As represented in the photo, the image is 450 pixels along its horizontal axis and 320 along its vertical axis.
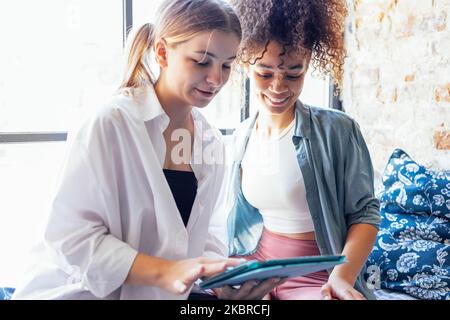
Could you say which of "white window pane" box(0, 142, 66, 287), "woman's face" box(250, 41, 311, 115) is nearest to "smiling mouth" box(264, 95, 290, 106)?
"woman's face" box(250, 41, 311, 115)

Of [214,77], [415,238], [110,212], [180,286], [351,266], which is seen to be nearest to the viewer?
[180,286]

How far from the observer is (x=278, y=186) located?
5.31 feet

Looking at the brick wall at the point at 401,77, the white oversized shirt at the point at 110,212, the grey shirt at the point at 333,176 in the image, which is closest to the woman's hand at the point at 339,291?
the grey shirt at the point at 333,176

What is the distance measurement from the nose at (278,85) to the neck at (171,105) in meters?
0.27

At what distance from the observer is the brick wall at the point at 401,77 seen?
7.84 ft

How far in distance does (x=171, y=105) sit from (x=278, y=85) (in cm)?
34

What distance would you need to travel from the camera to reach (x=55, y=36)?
2.59 metres

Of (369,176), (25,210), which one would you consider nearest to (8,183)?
(25,210)

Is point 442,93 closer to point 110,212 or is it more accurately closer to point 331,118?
point 331,118

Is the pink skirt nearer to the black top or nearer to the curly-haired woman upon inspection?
the curly-haired woman

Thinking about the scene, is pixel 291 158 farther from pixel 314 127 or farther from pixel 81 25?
pixel 81 25

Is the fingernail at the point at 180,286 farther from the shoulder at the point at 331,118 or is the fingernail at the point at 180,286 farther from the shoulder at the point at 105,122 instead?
the shoulder at the point at 331,118

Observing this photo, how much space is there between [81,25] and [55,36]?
14cm

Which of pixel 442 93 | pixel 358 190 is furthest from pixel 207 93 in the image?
pixel 442 93
